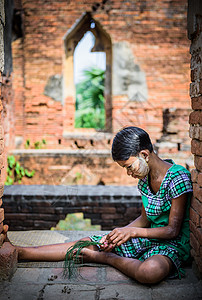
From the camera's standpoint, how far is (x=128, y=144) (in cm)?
231

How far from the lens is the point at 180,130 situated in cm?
721

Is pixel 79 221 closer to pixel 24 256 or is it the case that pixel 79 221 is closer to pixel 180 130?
pixel 24 256

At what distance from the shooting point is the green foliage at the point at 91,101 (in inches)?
447

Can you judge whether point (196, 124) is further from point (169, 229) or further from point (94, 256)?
point (94, 256)

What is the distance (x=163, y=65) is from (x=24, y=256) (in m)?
6.47

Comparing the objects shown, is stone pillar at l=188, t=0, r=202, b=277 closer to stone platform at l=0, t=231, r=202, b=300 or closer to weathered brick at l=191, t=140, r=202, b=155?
weathered brick at l=191, t=140, r=202, b=155

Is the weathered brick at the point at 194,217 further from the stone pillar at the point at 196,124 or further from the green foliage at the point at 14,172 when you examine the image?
the green foliage at the point at 14,172

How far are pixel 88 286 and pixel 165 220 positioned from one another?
724 mm

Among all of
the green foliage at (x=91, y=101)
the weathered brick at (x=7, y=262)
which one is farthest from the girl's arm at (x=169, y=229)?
the green foliage at (x=91, y=101)

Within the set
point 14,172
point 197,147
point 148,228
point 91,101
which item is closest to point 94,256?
point 148,228

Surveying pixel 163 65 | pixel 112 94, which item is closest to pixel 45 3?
pixel 112 94

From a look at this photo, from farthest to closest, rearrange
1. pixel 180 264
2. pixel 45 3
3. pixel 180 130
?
pixel 45 3
pixel 180 130
pixel 180 264

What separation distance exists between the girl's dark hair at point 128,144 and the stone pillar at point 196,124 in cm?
38

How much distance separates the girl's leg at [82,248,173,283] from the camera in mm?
2105
